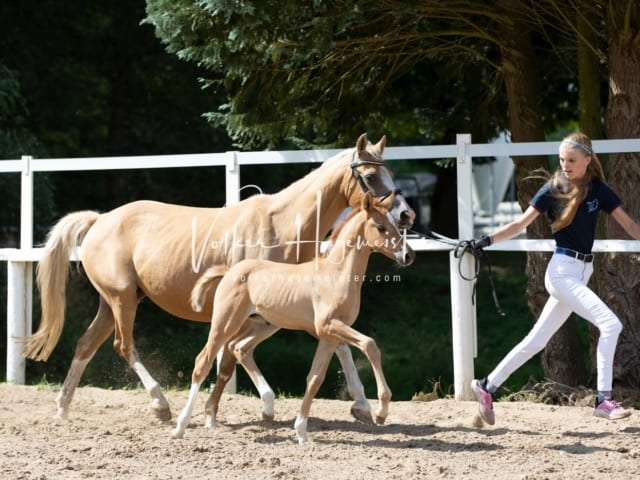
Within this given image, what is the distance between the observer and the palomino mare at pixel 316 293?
243 inches

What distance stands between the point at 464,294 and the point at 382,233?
1.89 metres

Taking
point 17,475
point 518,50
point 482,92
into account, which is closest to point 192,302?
point 17,475

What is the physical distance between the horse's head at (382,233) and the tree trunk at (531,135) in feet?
10.2

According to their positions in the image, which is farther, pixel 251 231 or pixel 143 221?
pixel 143 221

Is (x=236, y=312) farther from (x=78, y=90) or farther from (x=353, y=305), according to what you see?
(x=78, y=90)

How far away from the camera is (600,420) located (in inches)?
267

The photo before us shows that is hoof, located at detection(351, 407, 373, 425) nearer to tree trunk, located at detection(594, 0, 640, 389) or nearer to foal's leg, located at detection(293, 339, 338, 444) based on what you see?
foal's leg, located at detection(293, 339, 338, 444)

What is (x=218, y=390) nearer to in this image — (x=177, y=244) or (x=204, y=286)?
(x=204, y=286)

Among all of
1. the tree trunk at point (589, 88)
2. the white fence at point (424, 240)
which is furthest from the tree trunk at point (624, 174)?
the white fence at point (424, 240)

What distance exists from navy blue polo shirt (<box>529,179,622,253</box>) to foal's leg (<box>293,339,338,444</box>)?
1587 mm

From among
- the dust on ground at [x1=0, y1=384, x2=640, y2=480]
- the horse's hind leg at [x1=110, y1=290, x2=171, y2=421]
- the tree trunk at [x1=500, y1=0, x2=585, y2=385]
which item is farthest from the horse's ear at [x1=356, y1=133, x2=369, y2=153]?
the tree trunk at [x1=500, y1=0, x2=585, y2=385]

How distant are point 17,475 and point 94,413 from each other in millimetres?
2320

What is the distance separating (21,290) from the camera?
9367mm

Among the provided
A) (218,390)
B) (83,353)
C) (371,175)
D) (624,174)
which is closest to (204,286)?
(218,390)
